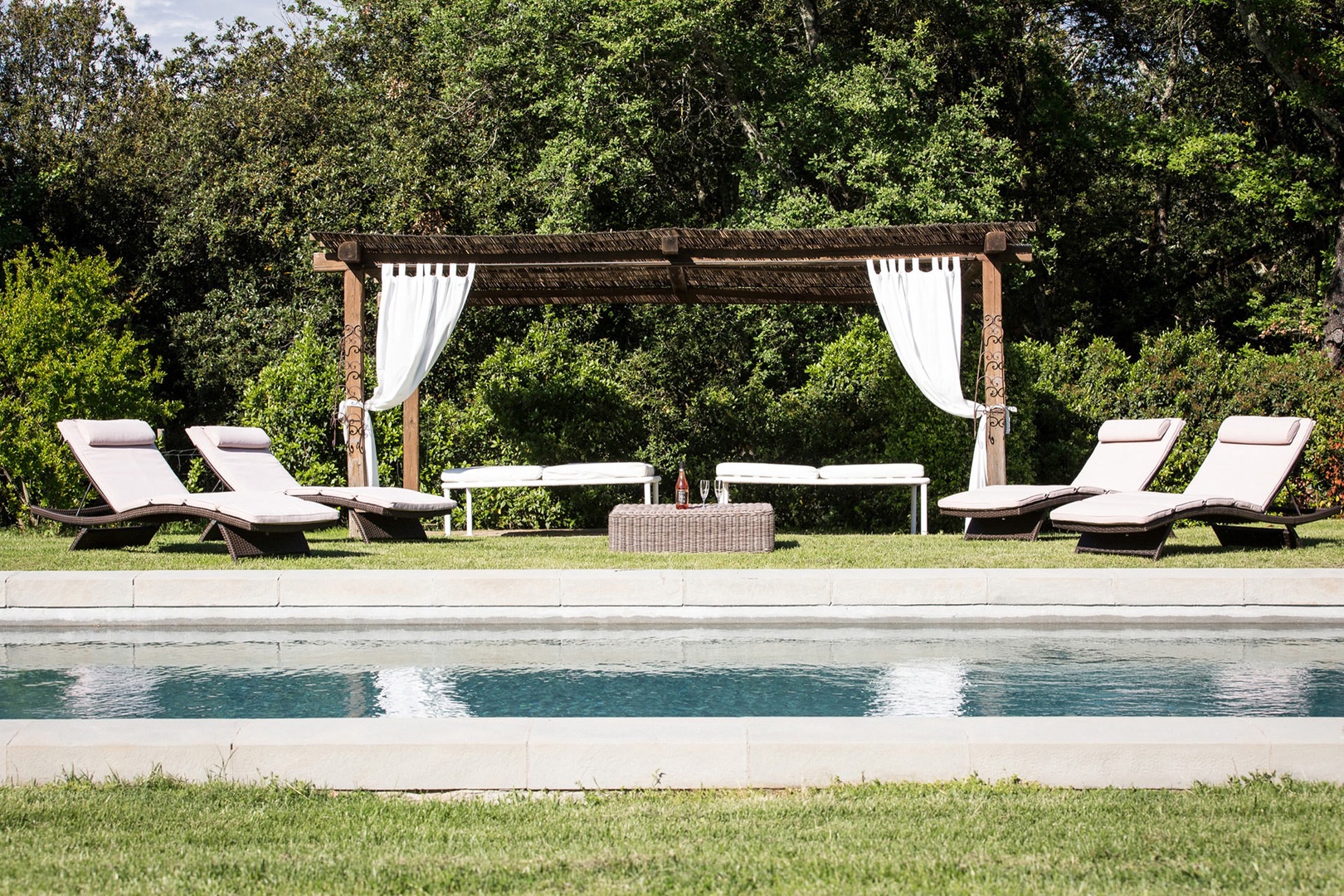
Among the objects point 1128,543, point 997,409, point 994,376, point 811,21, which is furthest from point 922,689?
point 811,21

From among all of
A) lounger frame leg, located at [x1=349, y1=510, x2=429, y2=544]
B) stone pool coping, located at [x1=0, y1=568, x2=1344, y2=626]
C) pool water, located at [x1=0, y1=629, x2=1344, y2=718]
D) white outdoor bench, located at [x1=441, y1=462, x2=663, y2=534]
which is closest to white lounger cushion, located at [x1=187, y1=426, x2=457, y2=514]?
lounger frame leg, located at [x1=349, y1=510, x2=429, y2=544]

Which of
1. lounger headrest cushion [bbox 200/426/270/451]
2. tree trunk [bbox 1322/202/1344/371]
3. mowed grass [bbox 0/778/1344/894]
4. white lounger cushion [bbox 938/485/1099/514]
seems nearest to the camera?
mowed grass [bbox 0/778/1344/894]

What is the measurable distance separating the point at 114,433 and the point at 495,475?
342cm

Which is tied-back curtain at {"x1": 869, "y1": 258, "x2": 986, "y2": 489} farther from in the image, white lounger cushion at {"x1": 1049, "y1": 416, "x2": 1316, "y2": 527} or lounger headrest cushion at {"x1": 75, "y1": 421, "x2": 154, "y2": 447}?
lounger headrest cushion at {"x1": 75, "y1": 421, "x2": 154, "y2": 447}

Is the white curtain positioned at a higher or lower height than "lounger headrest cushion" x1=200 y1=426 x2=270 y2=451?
higher

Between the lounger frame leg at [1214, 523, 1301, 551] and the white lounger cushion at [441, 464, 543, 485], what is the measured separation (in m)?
5.87

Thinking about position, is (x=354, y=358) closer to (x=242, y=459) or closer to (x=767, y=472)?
(x=242, y=459)

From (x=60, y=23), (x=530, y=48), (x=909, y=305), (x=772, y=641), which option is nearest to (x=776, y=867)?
(x=772, y=641)

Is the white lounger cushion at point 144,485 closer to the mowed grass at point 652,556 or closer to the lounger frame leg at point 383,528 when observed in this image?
the mowed grass at point 652,556

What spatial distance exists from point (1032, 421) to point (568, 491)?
481 cm

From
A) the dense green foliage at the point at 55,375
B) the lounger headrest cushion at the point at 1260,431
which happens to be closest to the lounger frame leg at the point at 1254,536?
the lounger headrest cushion at the point at 1260,431

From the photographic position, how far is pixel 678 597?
6.33m

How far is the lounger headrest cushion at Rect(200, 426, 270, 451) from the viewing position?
9734 millimetres

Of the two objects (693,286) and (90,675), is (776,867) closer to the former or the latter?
(90,675)
